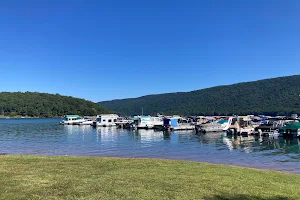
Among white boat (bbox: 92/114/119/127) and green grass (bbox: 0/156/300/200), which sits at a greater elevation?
white boat (bbox: 92/114/119/127)

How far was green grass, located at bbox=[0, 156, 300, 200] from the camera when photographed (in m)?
9.16

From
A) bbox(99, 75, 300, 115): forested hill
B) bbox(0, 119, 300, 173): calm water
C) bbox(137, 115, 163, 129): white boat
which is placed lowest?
bbox(0, 119, 300, 173): calm water

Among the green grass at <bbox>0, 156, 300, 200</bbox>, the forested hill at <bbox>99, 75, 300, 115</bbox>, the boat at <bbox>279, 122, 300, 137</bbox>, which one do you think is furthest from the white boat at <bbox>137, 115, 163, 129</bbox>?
the forested hill at <bbox>99, 75, 300, 115</bbox>

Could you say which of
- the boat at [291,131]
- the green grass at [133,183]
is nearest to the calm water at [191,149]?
the boat at [291,131]

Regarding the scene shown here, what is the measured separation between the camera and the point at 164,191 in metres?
9.63

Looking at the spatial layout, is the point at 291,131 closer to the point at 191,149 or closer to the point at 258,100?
the point at 191,149

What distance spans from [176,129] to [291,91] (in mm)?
104485

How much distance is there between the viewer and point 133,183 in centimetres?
1057

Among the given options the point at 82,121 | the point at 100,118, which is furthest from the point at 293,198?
the point at 82,121

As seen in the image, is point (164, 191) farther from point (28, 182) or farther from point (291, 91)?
point (291, 91)

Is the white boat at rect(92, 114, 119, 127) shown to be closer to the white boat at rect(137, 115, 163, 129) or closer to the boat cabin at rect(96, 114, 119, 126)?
the boat cabin at rect(96, 114, 119, 126)

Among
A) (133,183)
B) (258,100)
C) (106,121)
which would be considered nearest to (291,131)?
(133,183)

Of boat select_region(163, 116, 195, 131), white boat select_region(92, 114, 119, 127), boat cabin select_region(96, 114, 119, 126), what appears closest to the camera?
boat select_region(163, 116, 195, 131)

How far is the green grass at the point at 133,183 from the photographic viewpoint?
916 cm
